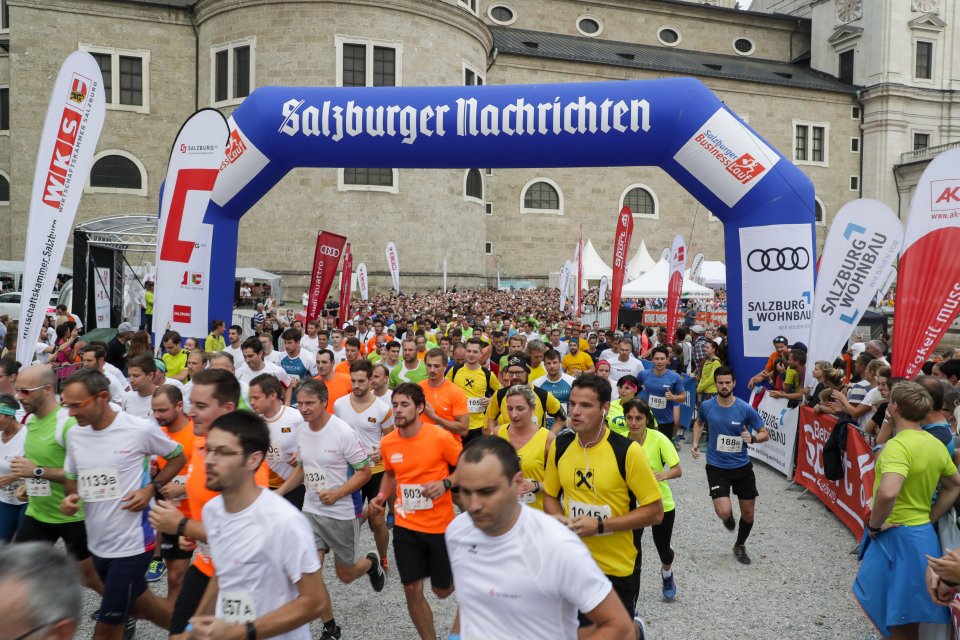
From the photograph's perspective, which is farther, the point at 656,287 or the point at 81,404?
the point at 656,287

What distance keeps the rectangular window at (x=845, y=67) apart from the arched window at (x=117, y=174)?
4324 cm

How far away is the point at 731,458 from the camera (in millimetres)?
6707

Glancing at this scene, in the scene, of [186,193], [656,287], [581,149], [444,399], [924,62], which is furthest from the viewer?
[924,62]

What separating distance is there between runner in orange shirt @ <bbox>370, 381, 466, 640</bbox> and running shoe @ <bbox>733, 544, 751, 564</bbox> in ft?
9.63

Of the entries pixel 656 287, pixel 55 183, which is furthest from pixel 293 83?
pixel 55 183

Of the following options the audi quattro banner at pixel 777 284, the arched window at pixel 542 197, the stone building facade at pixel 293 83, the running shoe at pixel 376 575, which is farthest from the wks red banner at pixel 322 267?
the arched window at pixel 542 197

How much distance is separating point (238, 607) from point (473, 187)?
34.6m

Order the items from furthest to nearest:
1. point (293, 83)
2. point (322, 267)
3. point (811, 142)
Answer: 1. point (811, 142)
2. point (293, 83)
3. point (322, 267)

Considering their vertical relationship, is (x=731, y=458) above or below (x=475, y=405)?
below

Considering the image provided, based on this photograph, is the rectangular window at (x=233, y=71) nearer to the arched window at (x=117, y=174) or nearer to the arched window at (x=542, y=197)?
the arched window at (x=117, y=174)

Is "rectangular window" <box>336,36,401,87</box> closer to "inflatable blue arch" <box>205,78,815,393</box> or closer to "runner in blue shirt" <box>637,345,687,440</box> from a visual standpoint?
"inflatable blue arch" <box>205,78,815,393</box>

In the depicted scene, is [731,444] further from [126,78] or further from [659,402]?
[126,78]

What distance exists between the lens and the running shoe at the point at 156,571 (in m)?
5.89

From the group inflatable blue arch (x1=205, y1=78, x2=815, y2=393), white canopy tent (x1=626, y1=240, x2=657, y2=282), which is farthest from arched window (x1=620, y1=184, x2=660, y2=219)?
inflatable blue arch (x1=205, y1=78, x2=815, y2=393)
